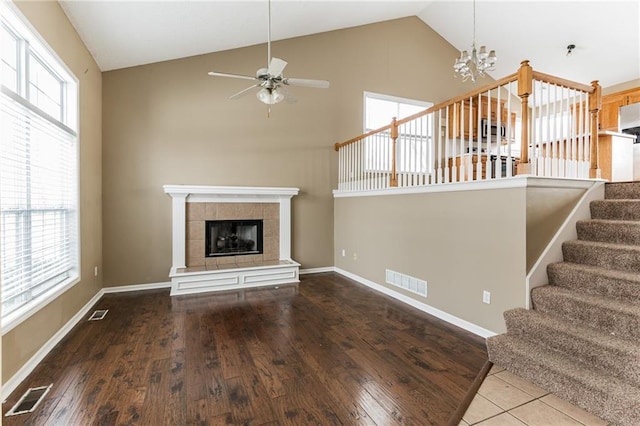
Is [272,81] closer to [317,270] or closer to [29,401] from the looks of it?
[29,401]

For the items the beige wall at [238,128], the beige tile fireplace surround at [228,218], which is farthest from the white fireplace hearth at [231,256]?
the beige wall at [238,128]

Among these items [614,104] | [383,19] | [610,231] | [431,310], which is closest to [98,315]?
[431,310]

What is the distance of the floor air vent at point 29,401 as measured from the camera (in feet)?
7.23

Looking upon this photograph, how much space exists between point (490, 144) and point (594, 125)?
1.39 metres

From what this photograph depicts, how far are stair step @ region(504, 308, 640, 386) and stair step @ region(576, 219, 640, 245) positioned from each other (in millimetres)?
1059

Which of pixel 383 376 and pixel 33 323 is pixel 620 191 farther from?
pixel 33 323

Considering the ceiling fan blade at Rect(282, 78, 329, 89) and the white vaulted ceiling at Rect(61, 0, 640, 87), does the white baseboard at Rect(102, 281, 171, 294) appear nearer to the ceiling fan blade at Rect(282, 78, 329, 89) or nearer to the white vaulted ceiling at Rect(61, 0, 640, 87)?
the white vaulted ceiling at Rect(61, 0, 640, 87)

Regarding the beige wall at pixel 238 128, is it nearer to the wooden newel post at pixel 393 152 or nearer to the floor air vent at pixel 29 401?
the wooden newel post at pixel 393 152

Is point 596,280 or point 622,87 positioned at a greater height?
point 622,87

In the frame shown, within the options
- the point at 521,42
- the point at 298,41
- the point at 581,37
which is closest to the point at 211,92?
the point at 298,41

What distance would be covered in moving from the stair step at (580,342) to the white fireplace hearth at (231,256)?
3346 millimetres

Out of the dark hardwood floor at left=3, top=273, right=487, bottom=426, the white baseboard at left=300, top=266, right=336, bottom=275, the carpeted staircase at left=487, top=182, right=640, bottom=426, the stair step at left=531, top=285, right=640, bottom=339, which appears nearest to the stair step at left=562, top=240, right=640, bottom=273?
the carpeted staircase at left=487, top=182, right=640, bottom=426

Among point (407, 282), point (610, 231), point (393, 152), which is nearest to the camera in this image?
point (610, 231)

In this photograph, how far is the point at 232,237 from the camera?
221 inches
